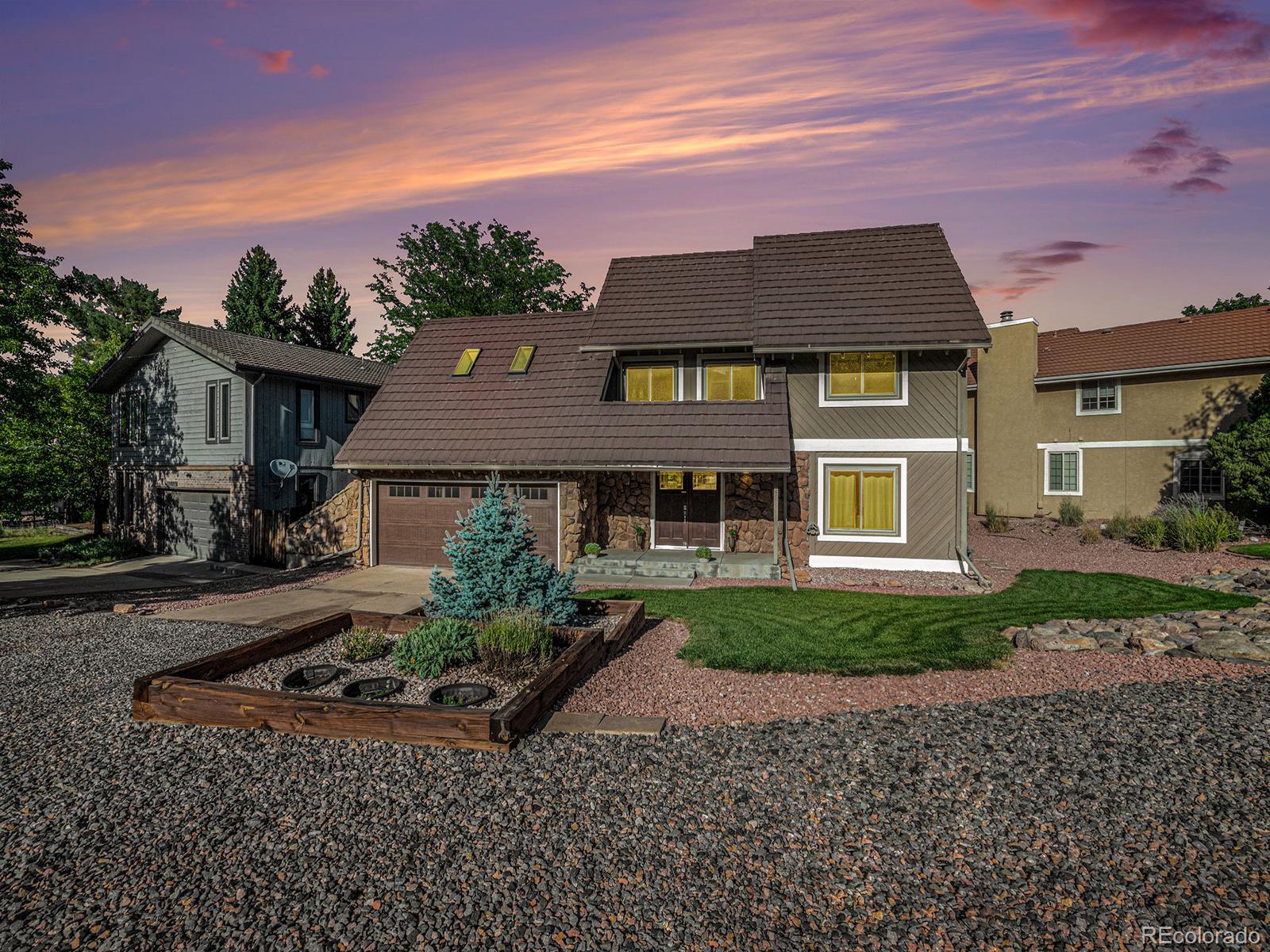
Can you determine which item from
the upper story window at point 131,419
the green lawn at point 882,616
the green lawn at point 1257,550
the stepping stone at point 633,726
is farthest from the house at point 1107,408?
the upper story window at point 131,419

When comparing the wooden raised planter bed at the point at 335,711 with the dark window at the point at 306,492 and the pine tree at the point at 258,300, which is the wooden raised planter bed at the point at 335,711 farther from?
the pine tree at the point at 258,300

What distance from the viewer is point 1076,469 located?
909 inches

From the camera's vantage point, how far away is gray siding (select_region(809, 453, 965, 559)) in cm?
1438

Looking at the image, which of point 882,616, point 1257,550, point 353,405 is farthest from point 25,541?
point 1257,550

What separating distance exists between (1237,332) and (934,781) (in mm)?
24521

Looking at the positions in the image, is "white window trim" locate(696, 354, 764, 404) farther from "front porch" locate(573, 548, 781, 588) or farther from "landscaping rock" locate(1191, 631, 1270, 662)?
"landscaping rock" locate(1191, 631, 1270, 662)

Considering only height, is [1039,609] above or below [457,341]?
below

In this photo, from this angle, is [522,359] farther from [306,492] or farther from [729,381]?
[306,492]

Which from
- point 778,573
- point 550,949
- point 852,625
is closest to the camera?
point 550,949

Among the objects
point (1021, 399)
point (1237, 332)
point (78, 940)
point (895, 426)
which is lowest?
point (78, 940)

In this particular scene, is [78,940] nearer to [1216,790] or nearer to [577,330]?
[1216,790]

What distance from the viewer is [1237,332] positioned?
21.1 meters

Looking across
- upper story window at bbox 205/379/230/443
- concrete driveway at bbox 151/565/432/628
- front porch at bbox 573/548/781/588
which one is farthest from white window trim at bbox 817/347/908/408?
upper story window at bbox 205/379/230/443

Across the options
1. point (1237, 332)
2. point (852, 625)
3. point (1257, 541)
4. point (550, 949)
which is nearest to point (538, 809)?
point (550, 949)
